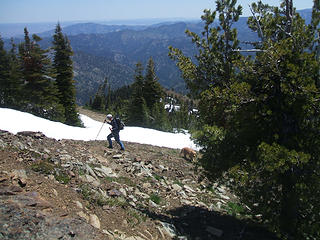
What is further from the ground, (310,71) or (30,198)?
(310,71)

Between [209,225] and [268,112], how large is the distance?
4572 mm

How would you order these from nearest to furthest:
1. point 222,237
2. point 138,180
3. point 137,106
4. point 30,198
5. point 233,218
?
point 30,198 < point 222,237 < point 233,218 < point 138,180 < point 137,106

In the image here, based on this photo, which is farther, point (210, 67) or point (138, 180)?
point (138, 180)

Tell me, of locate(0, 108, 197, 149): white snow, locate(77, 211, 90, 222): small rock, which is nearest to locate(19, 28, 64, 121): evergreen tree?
locate(0, 108, 197, 149): white snow

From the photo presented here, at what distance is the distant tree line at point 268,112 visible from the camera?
668cm

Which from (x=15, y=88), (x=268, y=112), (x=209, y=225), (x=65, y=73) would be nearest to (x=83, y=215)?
(x=209, y=225)

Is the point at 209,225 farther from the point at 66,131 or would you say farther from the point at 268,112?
the point at 66,131

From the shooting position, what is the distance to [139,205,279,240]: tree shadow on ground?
8.59 m

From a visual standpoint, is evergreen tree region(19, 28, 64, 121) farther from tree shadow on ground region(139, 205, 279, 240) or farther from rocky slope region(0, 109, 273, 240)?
tree shadow on ground region(139, 205, 279, 240)

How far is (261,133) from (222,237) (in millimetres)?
3525

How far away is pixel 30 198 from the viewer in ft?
20.8

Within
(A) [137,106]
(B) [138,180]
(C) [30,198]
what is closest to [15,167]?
(C) [30,198]

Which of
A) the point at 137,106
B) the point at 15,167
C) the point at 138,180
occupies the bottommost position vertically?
the point at 137,106

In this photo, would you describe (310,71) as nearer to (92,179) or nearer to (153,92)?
(92,179)
